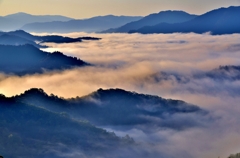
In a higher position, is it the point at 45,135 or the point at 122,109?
the point at 122,109

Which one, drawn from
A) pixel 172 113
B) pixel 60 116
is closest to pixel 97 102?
pixel 172 113

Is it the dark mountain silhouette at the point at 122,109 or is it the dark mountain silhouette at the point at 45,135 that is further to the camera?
the dark mountain silhouette at the point at 122,109

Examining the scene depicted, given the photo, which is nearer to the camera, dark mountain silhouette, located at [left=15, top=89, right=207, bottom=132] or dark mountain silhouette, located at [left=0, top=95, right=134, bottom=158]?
dark mountain silhouette, located at [left=0, top=95, right=134, bottom=158]

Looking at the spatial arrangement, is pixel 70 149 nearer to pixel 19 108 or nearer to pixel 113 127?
pixel 19 108

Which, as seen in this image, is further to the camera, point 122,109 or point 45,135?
point 122,109
